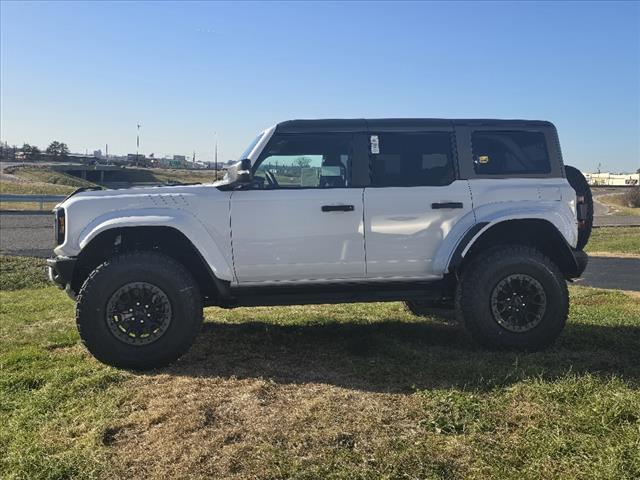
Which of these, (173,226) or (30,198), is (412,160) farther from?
(30,198)

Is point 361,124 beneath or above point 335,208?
above

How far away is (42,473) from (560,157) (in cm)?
466

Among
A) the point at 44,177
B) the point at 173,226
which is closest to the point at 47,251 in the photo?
the point at 173,226

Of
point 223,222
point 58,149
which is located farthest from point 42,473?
point 58,149

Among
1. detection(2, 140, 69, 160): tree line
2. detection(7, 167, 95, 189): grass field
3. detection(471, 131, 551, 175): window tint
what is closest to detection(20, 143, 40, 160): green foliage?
A: detection(2, 140, 69, 160): tree line

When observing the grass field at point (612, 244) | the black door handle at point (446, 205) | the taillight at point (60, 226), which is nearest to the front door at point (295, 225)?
the black door handle at point (446, 205)

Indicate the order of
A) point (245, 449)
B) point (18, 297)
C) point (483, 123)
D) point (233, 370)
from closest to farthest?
point (245, 449) < point (233, 370) < point (483, 123) < point (18, 297)

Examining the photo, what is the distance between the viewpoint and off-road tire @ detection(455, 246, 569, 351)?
4.67 meters

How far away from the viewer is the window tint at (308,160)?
4.79 metres

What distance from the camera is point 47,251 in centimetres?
1273

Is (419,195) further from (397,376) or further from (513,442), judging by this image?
(513,442)

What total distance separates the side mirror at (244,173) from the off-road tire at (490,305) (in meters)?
2.04

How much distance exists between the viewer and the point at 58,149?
81312 millimetres

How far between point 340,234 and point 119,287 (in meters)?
1.83
